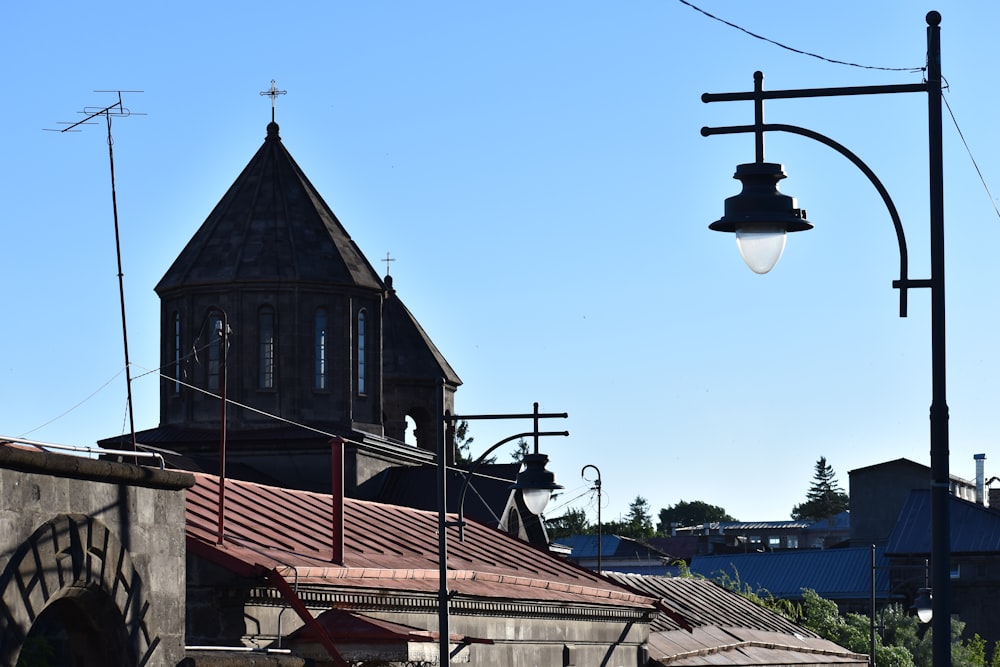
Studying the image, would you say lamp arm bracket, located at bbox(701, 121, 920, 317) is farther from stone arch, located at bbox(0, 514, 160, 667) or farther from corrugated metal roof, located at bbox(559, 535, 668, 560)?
corrugated metal roof, located at bbox(559, 535, 668, 560)

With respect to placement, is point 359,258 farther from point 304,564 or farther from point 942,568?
point 942,568

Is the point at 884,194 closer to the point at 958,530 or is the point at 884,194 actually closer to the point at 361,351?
the point at 361,351

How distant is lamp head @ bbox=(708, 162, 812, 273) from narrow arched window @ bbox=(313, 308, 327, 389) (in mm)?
34011

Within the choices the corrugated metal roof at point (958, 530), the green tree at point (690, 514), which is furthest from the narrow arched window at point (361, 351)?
the green tree at point (690, 514)

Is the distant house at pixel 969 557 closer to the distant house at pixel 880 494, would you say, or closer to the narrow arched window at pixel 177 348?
the distant house at pixel 880 494

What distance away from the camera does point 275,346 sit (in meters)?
44.8

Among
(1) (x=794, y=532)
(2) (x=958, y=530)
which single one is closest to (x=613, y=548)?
(1) (x=794, y=532)

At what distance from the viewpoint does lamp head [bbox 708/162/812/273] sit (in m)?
11.3

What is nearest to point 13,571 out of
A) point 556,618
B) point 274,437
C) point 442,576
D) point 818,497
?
point 442,576

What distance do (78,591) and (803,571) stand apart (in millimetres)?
71703

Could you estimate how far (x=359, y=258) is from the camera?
47531mm

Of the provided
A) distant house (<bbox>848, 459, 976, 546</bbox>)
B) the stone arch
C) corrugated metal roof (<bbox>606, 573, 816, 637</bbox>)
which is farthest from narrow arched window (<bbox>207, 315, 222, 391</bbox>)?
distant house (<bbox>848, 459, 976, 546</bbox>)

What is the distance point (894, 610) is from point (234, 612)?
5082cm

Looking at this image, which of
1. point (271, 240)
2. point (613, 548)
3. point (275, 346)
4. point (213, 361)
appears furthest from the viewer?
point (613, 548)
